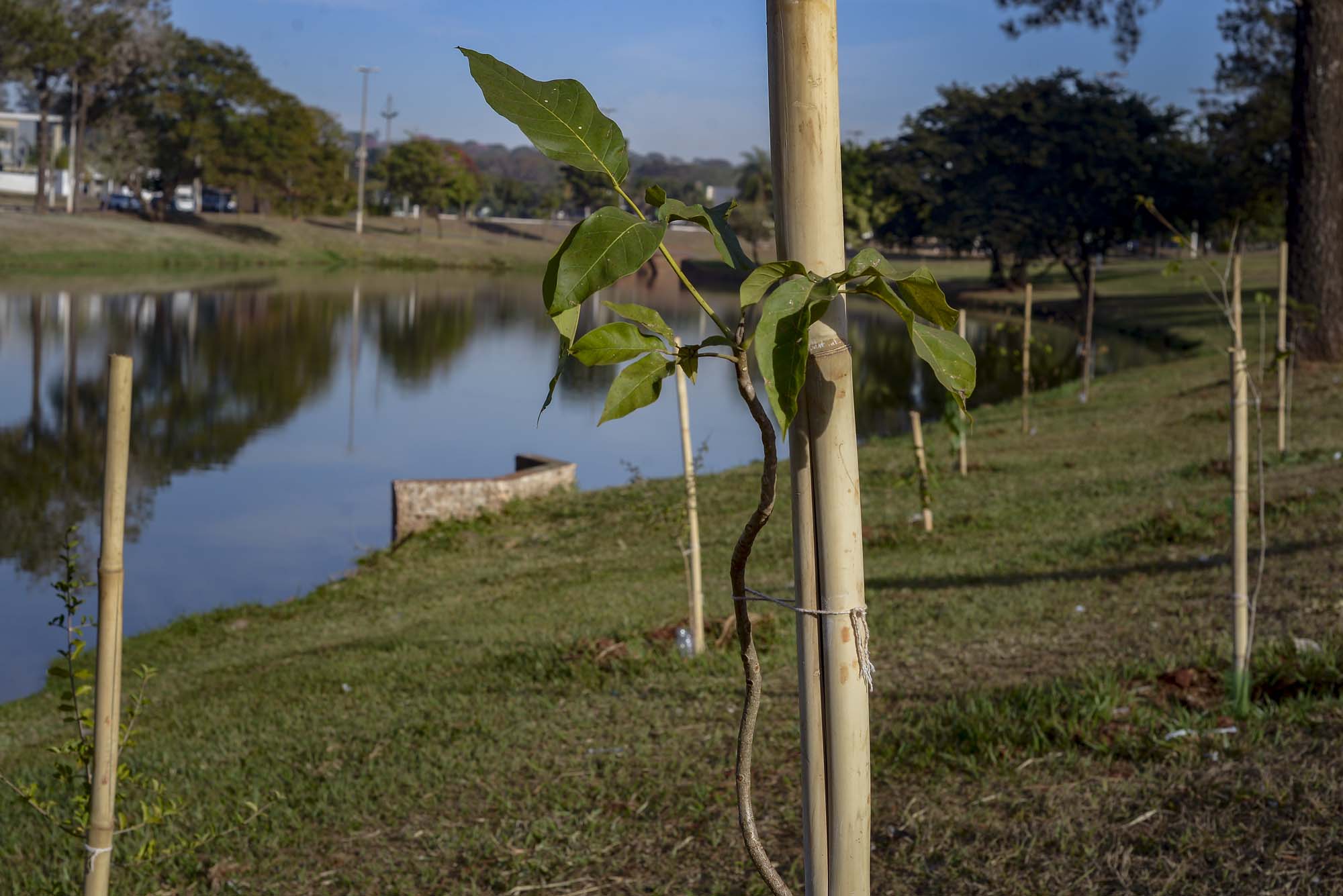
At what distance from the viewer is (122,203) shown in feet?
202

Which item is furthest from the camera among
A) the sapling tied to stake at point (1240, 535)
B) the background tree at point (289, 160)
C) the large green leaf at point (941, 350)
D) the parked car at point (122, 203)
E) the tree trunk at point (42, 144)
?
the parked car at point (122, 203)

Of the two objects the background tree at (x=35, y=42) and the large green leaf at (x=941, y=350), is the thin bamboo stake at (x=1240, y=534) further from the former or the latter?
the background tree at (x=35, y=42)

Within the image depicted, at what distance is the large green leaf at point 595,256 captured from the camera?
116 cm

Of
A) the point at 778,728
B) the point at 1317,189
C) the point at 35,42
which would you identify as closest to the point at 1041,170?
the point at 1317,189

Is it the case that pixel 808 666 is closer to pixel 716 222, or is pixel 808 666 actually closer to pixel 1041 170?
pixel 716 222

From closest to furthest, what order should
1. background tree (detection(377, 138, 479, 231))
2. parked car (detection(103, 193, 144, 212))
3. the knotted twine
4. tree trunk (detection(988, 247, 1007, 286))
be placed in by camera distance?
the knotted twine, tree trunk (detection(988, 247, 1007, 286)), parked car (detection(103, 193, 144, 212)), background tree (detection(377, 138, 479, 231))

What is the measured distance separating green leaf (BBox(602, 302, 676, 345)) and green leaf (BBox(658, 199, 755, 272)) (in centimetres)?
10

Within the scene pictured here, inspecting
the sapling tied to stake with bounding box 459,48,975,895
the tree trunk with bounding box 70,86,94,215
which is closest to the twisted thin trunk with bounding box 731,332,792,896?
the sapling tied to stake with bounding box 459,48,975,895

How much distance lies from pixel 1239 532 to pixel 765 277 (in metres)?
3.08

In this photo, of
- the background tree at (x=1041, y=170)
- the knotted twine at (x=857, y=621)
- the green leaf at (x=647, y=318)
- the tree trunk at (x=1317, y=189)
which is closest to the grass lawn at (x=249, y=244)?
the background tree at (x=1041, y=170)

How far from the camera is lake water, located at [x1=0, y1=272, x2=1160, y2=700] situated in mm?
10648

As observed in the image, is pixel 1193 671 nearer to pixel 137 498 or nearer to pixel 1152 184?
pixel 137 498

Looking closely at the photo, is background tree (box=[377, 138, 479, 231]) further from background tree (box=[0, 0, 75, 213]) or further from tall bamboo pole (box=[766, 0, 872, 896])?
tall bamboo pole (box=[766, 0, 872, 896])

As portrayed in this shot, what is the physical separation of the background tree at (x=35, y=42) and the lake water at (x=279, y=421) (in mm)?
13537
